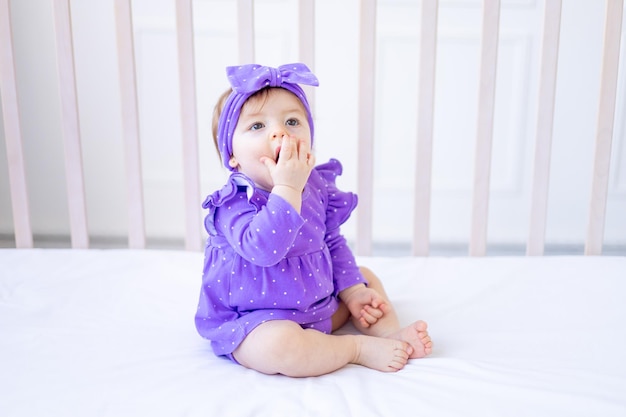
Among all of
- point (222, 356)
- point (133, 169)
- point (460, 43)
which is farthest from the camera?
point (460, 43)

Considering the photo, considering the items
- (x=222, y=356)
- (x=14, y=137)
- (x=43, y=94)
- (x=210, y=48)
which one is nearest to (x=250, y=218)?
(x=222, y=356)

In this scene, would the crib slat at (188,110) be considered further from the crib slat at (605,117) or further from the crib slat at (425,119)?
the crib slat at (605,117)

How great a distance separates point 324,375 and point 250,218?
22 centimetres

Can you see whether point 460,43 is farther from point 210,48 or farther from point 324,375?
point 324,375

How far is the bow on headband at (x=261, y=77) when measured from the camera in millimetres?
831

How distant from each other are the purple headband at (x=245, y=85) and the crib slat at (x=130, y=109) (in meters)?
0.39

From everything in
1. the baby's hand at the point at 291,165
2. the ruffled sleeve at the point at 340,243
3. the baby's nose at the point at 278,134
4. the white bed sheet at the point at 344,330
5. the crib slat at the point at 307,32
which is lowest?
the white bed sheet at the point at 344,330

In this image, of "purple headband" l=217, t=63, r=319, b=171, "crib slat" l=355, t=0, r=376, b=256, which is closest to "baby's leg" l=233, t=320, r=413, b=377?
"purple headband" l=217, t=63, r=319, b=171

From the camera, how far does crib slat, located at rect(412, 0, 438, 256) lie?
1.14m

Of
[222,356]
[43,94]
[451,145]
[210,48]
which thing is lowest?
[222,356]

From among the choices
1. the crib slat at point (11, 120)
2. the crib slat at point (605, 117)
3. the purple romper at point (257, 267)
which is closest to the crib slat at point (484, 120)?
the crib slat at point (605, 117)

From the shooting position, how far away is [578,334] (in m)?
0.87

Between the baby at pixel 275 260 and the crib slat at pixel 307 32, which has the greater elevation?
the crib slat at pixel 307 32

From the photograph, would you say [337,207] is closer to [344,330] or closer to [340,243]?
[340,243]
